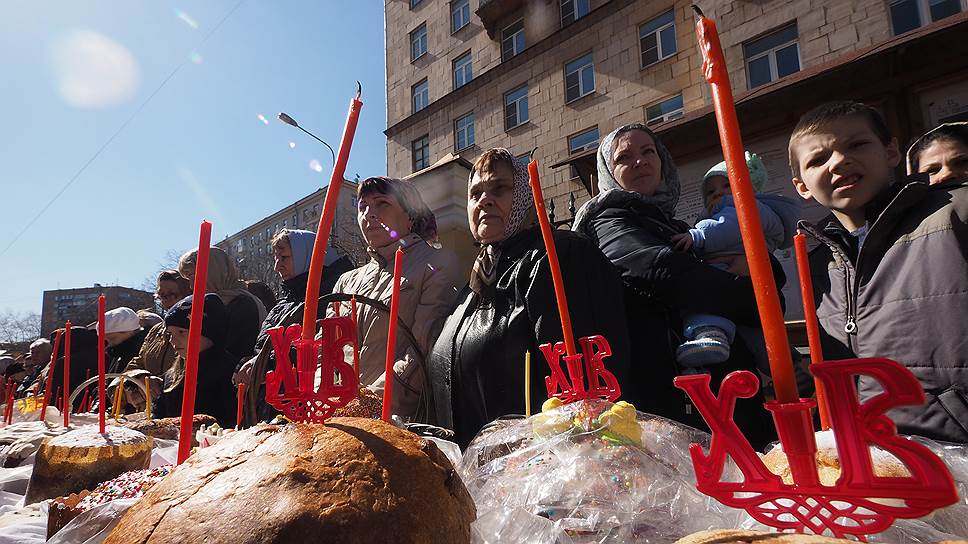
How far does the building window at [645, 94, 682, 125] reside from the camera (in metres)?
10.8

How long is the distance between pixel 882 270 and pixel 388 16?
71.2 ft

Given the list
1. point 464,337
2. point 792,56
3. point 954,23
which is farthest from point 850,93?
point 464,337

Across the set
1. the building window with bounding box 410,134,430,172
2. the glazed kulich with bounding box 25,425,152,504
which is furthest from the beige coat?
the building window with bounding box 410,134,430,172

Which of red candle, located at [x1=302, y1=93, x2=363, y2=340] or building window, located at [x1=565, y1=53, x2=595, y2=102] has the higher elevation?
building window, located at [x1=565, y1=53, x2=595, y2=102]

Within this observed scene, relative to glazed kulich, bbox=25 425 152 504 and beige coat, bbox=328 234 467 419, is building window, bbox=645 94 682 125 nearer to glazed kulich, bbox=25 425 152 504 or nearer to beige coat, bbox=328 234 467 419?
beige coat, bbox=328 234 467 419

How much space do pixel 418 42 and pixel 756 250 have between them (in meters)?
20.4

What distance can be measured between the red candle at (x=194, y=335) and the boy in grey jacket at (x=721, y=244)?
1127mm

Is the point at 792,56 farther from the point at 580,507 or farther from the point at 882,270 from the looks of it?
the point at 580,507

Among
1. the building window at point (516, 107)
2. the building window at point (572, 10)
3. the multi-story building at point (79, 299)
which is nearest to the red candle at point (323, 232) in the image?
the building window at point (516, 107)

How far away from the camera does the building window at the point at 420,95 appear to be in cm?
1794

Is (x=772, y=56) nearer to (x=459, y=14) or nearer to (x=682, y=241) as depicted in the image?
(x=682, y=241)

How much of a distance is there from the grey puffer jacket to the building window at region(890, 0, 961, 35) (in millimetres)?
9317

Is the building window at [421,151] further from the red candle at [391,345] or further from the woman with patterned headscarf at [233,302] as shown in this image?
the red candle at [391,345]

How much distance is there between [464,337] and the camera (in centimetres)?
173
